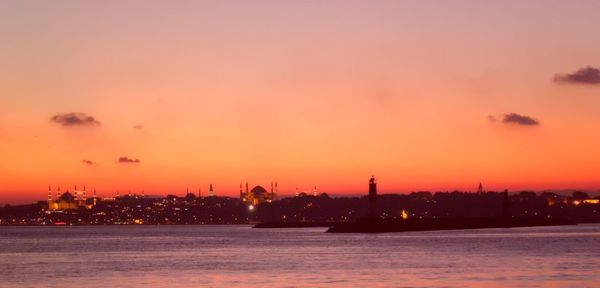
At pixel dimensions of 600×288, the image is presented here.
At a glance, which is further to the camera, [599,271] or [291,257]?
[291,257]

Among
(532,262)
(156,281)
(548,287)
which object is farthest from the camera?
(532,262)

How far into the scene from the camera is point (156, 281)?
2397 inches

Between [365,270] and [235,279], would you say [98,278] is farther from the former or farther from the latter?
[365,270]

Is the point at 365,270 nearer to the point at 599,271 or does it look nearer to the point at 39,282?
the point at 599,271

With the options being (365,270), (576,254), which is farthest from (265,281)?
(576,254)

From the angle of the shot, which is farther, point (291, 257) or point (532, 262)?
point (291, 257)

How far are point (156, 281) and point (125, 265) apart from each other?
60.6 ft

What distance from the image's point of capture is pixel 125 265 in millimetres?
78625

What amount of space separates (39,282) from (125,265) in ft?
56.8

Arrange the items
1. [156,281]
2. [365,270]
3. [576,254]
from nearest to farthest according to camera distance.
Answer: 1. [156,281]
2. [365,270]
3. [576,254]

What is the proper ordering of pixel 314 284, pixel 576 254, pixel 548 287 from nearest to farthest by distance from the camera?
pixel 548 287 < pixel 314 284 < pixel 576 254

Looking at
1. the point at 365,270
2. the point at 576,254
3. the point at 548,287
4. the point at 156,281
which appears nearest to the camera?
the point at 548,287

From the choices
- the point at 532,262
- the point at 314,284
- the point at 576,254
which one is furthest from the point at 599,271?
the point at 576,254

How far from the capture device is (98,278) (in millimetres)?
64562
